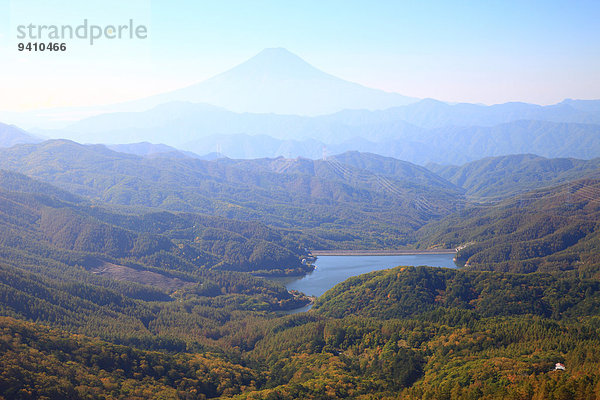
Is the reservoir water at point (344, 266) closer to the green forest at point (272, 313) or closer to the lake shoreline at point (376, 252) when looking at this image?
the lake shoreline at point (376, 252)

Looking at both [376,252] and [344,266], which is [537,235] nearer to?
[376,252]

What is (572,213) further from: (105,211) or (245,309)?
(105,211)

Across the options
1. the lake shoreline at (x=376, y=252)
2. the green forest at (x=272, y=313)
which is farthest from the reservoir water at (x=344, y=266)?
the green forest at (x=272, y=313)

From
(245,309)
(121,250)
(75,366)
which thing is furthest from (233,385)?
(121,250)

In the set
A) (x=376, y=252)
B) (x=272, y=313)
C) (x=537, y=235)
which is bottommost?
(x=272, y=313)

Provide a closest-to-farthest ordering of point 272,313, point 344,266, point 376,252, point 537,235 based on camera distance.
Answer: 1. point 272,313
2. point 537,235
3. point 344,266
4. point 376,252

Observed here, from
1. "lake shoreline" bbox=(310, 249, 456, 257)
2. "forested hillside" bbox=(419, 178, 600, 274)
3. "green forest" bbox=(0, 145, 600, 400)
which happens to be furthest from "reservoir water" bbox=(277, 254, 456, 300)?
"forested hillside" bbox=(419, 178, 600, 274)

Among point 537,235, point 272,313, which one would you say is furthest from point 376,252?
point 272,313
